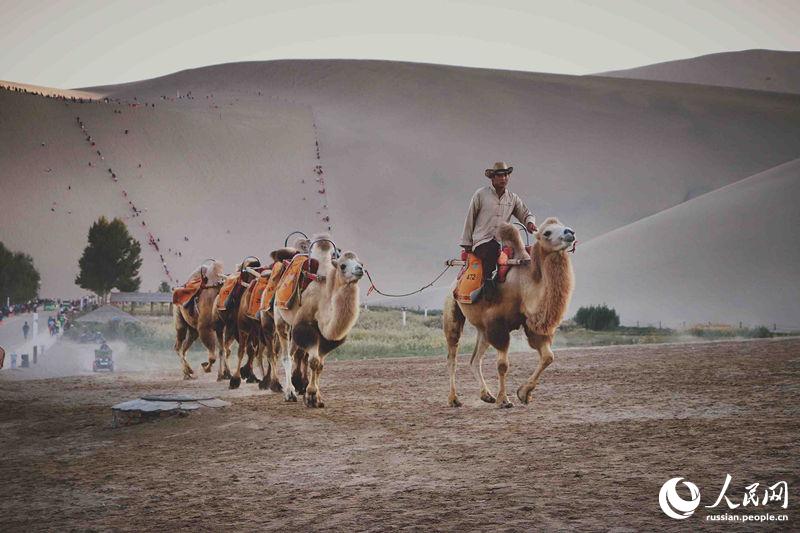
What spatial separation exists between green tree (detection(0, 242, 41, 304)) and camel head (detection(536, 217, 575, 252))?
189 ft

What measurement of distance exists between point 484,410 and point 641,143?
8685 centimetres

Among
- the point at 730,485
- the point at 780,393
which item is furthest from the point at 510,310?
the point at 730,485

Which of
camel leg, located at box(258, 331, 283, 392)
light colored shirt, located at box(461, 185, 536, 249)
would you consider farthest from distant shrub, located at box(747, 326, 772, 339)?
light colored shirt, located at box(461, 185, 536, 249)

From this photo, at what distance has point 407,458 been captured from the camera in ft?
26.2

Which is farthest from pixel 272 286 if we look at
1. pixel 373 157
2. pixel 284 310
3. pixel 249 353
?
pixel 373 157

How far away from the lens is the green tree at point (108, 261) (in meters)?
58.9

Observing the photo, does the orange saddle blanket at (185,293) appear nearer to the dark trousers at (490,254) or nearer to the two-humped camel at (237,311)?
the two-humped camel at (237,311)

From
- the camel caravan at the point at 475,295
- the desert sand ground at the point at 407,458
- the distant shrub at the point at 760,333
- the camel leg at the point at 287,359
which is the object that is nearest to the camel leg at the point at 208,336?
the camel caravan at the point at 475,295

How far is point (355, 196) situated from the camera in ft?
258

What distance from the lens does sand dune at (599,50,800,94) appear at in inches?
6073

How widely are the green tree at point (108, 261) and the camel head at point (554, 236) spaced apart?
52.2 meters

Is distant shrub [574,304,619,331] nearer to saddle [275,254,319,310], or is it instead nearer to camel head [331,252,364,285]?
Result: saddle [275,254,319,310]

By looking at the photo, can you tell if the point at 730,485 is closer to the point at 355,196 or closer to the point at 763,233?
the point at 763,233

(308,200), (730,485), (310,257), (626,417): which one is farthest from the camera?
(308,200)
